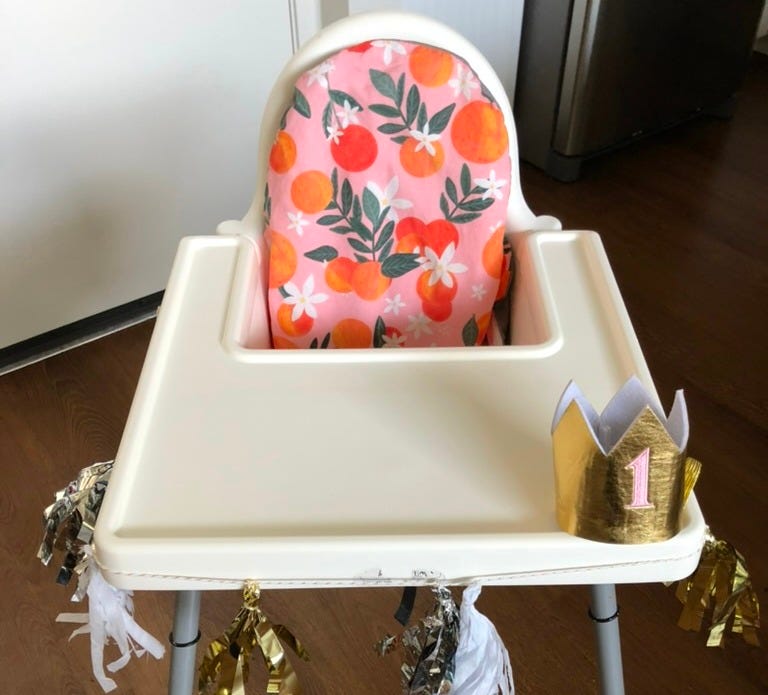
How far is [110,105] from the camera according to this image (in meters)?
1.48

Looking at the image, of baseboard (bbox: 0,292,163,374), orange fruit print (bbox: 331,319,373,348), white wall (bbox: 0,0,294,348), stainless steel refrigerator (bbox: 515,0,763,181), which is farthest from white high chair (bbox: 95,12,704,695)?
stainless steel refrigerator (bbox: 515,0,763,181)

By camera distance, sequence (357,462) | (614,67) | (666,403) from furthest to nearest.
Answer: (614,67), (666,403), (357,462)

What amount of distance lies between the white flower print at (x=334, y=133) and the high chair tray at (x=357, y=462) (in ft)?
0.60

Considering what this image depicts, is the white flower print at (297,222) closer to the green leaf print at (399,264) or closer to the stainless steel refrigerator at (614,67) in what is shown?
the green leaf print at (399,264)

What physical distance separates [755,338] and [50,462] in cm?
142

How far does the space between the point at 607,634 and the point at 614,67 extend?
1597mm

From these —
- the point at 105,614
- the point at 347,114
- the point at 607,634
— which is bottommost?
the point at 607,634

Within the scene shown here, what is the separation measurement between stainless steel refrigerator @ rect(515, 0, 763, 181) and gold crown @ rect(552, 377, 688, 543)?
159 centimetres

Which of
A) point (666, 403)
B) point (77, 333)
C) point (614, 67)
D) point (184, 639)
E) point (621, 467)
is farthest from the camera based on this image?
point (614, 67)

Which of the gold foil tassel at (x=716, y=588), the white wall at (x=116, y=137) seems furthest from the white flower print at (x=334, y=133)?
the white wall at (x=116, y=137)

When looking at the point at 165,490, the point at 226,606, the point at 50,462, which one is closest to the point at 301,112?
the point at 165,490

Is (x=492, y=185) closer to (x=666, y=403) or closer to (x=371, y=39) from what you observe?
(x=371, y=39)

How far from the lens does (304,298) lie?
91 cm

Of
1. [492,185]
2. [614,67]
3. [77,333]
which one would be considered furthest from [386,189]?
[614,67]
